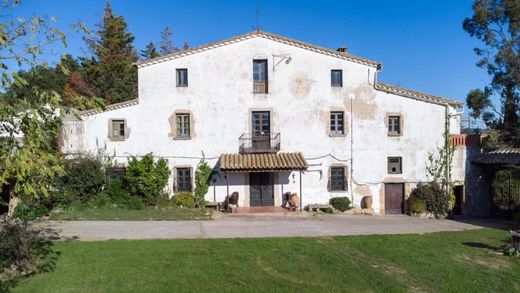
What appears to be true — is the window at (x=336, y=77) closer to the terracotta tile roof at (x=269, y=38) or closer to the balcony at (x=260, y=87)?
the terracotta tile roof at (x=269, y=38)

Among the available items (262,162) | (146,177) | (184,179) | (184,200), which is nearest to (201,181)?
(184,179)

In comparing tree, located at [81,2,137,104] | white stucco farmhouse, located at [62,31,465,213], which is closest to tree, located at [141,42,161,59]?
tree, located at [81,2,137,104]

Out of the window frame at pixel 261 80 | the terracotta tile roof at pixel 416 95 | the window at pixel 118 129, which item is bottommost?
the window at pixel 118 129

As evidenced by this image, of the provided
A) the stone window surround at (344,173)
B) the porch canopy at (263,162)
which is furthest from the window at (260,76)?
the stone window surround at (344,173)

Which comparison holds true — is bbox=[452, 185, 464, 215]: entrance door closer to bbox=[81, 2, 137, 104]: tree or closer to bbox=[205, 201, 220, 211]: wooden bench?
bbox=[205, 201, 220, 211]: wooden bench

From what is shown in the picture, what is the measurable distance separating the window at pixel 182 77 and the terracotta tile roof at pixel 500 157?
58.3 feet

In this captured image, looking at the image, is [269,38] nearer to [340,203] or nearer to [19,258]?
[340,203]

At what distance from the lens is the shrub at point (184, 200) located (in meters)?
23.0

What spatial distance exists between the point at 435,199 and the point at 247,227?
12.0 meters

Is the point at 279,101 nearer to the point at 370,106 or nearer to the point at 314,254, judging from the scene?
the point at 370,106

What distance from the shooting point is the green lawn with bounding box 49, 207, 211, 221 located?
64.3 ft

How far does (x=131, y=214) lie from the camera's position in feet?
67.8

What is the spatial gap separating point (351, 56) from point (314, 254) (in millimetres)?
14518

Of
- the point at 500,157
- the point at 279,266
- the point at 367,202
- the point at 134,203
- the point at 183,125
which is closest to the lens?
the point at 279,266
